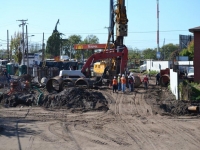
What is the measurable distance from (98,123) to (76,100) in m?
6.20

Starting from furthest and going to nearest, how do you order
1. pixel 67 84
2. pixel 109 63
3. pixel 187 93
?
pixel 109 63 → pixel 67 84 → pixel 187 93

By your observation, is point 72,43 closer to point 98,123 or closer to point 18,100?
point 18,100

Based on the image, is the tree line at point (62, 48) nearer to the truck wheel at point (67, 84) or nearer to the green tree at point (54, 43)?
the green tree at point (54, 43)

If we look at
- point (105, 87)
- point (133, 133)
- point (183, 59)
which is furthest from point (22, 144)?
point (183, 59)

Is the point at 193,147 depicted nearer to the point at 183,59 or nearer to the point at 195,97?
the point at 195,97

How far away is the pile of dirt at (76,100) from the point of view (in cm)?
2377

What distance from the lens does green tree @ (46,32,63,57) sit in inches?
4013

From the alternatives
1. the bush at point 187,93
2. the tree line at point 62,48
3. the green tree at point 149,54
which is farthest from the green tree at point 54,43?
the bush at point 187,93

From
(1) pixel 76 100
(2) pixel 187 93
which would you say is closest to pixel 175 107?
(2) pixel 187 93

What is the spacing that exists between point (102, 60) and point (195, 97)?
14537mm

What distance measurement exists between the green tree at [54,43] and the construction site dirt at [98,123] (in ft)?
249

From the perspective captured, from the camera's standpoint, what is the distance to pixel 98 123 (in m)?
18.5

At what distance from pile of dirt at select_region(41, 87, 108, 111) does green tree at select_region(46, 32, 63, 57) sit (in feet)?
254

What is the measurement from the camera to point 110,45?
127ft
